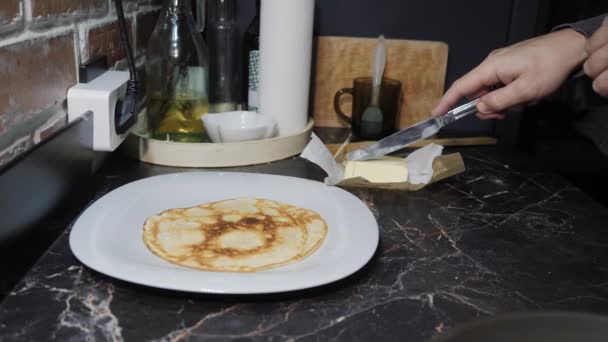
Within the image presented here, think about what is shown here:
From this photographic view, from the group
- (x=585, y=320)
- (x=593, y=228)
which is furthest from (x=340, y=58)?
(x=585, y=320)

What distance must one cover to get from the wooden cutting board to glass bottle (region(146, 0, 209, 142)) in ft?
1.24

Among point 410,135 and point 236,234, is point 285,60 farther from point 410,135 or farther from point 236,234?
point 236,234

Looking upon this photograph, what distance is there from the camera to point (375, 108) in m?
1.39

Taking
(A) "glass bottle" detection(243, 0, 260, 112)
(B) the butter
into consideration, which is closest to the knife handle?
(B) the butter

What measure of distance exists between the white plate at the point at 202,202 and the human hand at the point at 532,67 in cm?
36

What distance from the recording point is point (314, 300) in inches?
26.2

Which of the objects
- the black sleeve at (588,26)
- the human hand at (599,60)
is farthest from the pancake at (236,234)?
the black sleeve at (588,26)

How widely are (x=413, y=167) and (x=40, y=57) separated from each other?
0.65m

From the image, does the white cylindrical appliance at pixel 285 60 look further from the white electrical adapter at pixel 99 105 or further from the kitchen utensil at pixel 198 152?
the white electrical adapter at pixel 99 105

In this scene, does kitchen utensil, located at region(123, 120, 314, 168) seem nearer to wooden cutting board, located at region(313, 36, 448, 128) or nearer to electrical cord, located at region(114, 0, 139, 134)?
electrical cord, located at region(114, 0, 139, 134)

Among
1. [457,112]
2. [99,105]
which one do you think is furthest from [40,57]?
[457,112]

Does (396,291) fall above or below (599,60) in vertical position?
below

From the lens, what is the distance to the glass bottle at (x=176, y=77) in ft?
4.03

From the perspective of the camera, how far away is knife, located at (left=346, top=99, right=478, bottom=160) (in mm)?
1068
